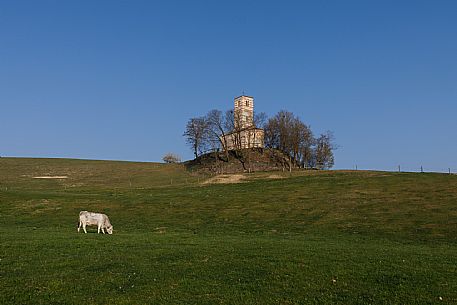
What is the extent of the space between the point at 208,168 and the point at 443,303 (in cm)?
9911

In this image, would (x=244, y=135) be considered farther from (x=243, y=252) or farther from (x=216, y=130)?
(x=243, y=252)

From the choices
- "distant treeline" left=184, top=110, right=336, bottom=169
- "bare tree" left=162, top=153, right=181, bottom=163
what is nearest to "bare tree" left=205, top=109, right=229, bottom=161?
"distant treeline" left=184, top=110, right=336, bottom=169

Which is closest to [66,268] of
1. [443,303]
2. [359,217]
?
[443,303]

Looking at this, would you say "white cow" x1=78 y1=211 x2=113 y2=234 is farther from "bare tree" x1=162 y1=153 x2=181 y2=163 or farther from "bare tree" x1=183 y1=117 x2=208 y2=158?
"bare tree" x1=162 y1=153 x2=181 y2=163

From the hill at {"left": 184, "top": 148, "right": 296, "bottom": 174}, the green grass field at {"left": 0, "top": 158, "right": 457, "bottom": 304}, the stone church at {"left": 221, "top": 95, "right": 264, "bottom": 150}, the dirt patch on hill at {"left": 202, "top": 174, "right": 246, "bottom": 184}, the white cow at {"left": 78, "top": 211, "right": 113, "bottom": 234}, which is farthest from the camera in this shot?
the stone church at {"left": 221, "top": 95, "right": 264, "bottom": 150}

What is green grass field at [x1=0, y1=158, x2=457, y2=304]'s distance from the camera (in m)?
12.8

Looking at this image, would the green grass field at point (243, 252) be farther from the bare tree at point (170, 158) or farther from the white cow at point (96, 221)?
the bare tree at point (170, 158)

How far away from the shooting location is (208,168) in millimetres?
110188

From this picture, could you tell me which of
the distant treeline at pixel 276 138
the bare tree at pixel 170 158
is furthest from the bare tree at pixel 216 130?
the bare tree at pixel 170 158

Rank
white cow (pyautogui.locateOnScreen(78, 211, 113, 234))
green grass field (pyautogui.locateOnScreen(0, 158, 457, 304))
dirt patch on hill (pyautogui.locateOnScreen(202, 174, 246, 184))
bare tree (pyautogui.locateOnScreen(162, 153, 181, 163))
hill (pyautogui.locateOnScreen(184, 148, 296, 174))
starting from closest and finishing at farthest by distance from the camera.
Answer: green grass field (pyautogui.locateOnScreen(0, 158, 457, 304))
white cow (pyautogui.locateOnScreen(78, 211, 113, 234))
dirt patch on hill (pyautogui.locateOnScreen(202, 174, 246, 184))
hill (pyautogui.locateOnScreen(184, 148, 296, 174))
bare tree (pyautogui.locateOnScreen(162, 153, 181, 163))

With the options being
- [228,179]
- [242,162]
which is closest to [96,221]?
[228,179]

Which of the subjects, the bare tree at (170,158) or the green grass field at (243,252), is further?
the bare tree at (170,158)

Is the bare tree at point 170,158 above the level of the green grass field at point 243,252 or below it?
above

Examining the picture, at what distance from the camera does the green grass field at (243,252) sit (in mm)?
12816
